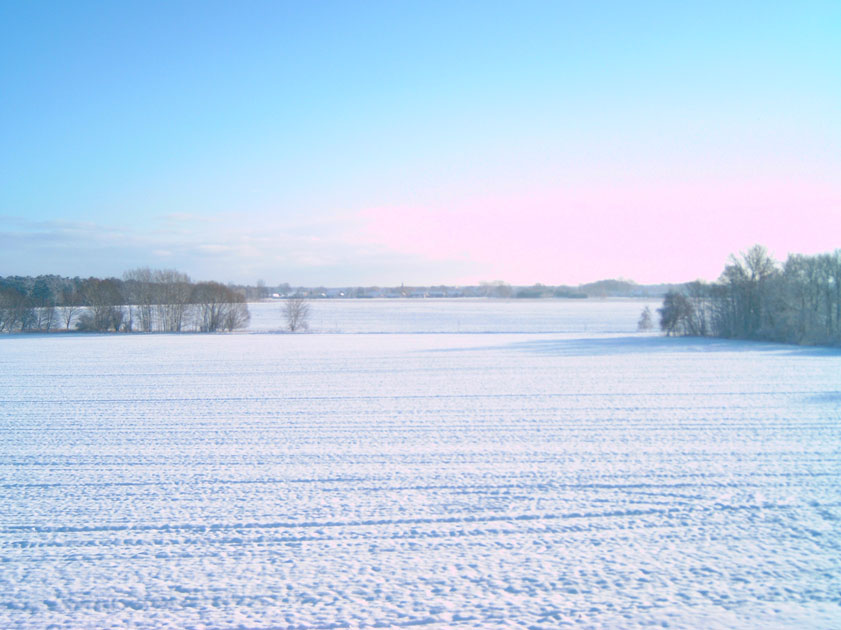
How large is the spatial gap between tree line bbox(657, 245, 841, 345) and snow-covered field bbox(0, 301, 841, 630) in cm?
2814

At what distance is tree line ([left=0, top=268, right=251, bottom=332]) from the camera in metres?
56.2

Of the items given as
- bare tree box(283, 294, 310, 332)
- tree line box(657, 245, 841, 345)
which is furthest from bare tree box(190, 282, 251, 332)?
tree line box(657, 245, 841, 345)

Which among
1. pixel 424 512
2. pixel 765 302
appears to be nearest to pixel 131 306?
pixel 765 302

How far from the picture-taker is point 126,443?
10492 mm

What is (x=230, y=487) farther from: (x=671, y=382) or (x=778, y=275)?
(x=778, y=275)

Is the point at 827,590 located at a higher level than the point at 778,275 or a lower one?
lower

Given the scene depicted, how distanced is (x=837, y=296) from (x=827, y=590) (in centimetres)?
4222

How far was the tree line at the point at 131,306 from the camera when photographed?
56.2 meters

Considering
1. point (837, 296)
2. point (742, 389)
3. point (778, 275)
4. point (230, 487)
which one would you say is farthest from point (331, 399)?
point (778, 275)

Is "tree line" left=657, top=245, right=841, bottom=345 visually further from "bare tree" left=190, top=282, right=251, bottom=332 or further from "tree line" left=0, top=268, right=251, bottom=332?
"tree line" left=0, top=268, right=251, bottom=332

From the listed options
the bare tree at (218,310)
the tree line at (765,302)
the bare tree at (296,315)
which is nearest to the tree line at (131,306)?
the bare tree at (218,310)

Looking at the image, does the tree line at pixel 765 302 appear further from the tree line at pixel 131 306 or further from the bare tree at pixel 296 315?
the tree line at pixel 131 306

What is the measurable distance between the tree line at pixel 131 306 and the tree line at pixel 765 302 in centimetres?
4519

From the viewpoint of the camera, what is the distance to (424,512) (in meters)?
6.70
